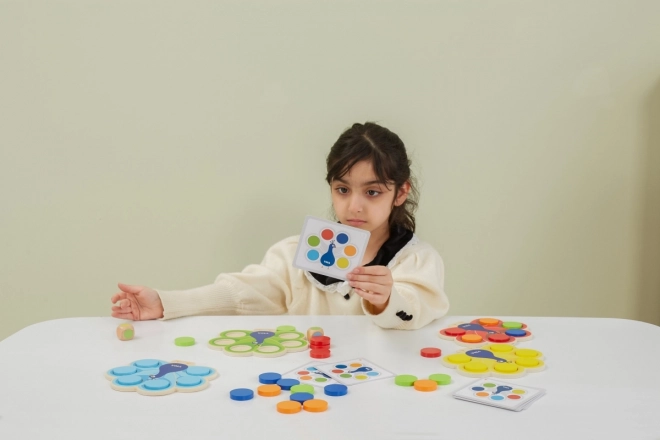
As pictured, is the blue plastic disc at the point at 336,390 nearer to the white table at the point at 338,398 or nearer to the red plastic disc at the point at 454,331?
the white table at the point at 338,398

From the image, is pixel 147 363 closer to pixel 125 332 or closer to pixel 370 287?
pixel 125 332

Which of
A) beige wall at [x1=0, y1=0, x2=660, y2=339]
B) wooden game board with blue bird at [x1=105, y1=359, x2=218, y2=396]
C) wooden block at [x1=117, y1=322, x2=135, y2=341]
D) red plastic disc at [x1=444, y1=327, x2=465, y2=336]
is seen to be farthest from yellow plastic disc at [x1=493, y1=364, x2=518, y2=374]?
beige wall at [x1=0, y1=0, x2=660, y2=339]

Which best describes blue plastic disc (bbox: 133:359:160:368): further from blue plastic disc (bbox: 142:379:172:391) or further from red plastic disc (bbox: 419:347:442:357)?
red plastic disc (bbox: 419:347:442:357)

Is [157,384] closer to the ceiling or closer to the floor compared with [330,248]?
closer to the floor

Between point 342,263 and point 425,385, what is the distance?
38 centimetres

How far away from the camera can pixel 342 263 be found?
143cm

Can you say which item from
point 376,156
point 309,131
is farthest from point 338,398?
point 309,131

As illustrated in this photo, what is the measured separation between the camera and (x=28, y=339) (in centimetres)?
141

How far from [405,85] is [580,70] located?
51 cm

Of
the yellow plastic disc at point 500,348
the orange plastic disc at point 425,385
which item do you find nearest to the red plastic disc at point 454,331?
the yellow plastic disc at point 500,348

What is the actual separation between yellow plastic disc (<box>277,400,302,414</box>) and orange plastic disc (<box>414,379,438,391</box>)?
193 mm

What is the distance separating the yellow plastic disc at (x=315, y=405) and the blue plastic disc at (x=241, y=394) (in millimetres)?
91

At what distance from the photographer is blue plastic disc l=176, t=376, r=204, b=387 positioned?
1.12m

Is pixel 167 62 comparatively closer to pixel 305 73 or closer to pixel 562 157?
pixel 305 73
